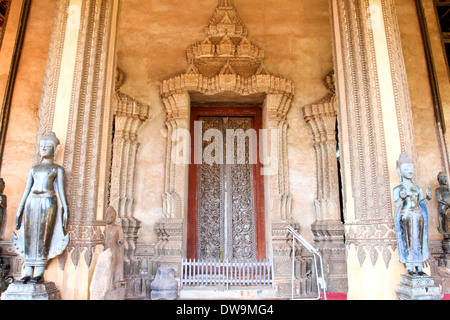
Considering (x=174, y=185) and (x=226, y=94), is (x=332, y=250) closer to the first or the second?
(x=174, y=185)

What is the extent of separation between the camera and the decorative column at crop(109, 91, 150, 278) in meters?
6.79

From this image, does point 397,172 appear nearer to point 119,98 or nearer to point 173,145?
point 173,145

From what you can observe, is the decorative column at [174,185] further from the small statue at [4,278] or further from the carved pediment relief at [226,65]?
the small statue at [4,278]

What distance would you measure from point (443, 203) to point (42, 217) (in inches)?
250

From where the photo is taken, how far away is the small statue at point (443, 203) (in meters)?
6.01

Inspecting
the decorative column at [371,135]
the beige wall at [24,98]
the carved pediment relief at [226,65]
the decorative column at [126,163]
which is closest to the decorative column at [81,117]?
the decorative column at [126,163]

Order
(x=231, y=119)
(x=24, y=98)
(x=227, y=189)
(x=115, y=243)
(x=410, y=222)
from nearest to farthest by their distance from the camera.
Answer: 1. (x=410, y=222)
2. (x=115, y=243)
3. (x=24, y=98)
4. (x=227, y=189)
5. (x=231, y=119)

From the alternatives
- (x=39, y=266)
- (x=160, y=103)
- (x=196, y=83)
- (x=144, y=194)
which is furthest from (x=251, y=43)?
(x=39, y=266)

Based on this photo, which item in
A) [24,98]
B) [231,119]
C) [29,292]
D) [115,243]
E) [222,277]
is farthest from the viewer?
[231,119]

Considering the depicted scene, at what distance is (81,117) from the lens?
442 cm

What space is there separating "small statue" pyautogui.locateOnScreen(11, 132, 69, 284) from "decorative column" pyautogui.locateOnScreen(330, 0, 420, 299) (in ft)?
11.8

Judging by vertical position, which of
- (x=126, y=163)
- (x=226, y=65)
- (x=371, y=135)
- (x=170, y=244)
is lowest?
(x=170, y=244)

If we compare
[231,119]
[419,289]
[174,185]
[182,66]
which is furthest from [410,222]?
[182,66]
